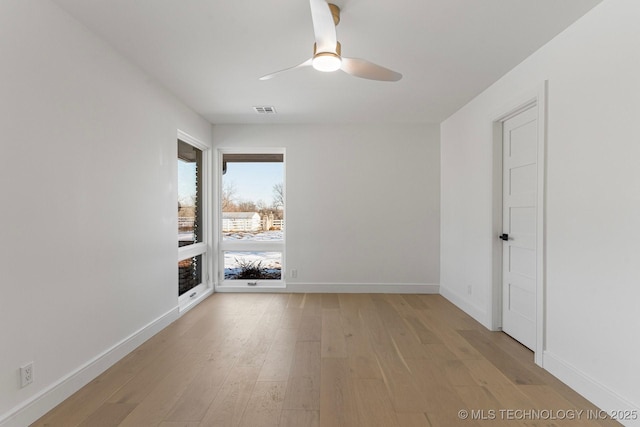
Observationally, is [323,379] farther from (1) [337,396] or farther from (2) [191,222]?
(2) [191,222]

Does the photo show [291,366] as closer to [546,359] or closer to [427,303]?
[546,359]

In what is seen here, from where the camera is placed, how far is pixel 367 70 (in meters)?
2.27

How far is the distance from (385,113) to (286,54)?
196 centimetres

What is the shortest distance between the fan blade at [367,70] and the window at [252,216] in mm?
2750

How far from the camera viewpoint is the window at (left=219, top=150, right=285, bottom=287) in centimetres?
492

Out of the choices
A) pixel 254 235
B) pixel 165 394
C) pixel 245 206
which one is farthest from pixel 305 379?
pixel 245 206

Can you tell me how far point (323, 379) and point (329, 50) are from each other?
7.30 ft

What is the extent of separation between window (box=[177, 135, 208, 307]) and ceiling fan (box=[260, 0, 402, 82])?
250 centimetres

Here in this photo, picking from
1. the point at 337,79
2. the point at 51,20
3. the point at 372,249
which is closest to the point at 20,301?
the point at 51,20

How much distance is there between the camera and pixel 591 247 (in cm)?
208

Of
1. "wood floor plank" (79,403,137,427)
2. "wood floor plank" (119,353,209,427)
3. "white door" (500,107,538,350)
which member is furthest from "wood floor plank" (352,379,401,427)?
"white door" (500,107,538,350)

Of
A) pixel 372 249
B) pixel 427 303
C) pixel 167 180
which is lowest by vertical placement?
pixel 427 303

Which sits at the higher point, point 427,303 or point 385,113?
point 385,113

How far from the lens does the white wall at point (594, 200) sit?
1831 millimetres
